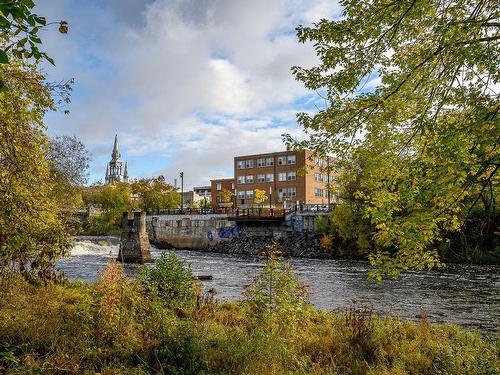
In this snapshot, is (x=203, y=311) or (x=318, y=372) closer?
(x=318, y=372)

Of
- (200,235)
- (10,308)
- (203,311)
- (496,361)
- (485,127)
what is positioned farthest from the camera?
(200,235)

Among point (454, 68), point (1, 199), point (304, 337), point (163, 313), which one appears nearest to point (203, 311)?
point (163, 313)

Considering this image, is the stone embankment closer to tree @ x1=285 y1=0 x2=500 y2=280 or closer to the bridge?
the bridge

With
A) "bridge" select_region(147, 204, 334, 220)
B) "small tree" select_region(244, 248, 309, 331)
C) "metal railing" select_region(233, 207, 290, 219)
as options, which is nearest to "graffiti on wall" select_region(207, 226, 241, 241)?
"bridge" select_region(147, 204, 334, 220)

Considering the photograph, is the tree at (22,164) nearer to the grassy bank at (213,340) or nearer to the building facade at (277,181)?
the grassy bank at (213,340)

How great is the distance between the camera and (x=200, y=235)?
206 ft

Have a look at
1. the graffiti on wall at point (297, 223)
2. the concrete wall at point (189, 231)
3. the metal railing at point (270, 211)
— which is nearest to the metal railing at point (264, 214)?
the metal railing at point (270, 211)

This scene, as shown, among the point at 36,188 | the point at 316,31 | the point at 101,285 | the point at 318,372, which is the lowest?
the point at 318,372

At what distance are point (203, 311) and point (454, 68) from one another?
7774mm

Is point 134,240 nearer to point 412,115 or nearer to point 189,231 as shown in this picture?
point 189,231

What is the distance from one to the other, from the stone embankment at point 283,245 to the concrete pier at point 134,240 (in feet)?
35.6

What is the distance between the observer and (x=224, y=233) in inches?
2371

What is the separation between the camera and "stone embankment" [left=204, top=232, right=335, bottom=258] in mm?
46591

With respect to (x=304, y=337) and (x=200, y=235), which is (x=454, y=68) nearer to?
(x=304, y=337)
